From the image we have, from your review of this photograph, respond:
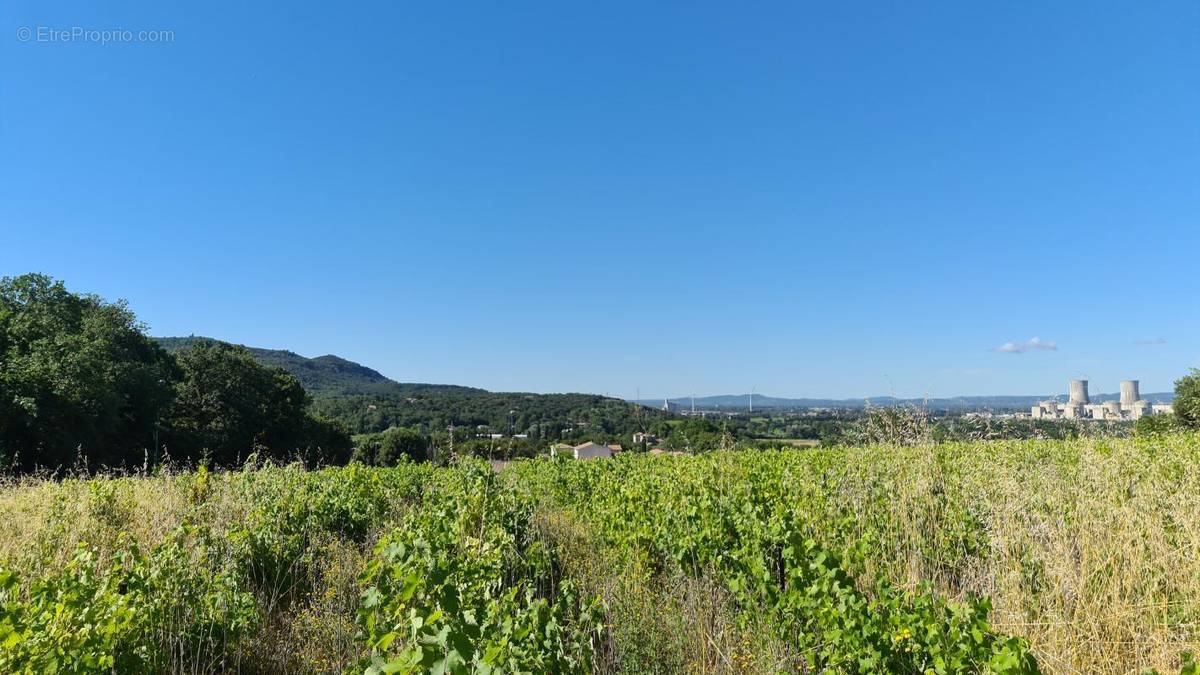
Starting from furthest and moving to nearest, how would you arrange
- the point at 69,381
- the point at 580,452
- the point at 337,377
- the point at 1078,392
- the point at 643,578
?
the point at 337,377 → the point at 69,381 → the point at 580,452 → the point at 1078,392 → the point at 643,578

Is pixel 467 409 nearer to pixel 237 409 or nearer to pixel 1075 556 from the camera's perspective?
pixel 237 409

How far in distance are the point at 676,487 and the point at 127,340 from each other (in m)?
34.0

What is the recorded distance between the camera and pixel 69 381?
21828 mm

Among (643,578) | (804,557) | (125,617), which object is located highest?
(804,557)

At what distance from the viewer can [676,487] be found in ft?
20.7

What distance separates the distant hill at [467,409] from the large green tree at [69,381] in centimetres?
1193

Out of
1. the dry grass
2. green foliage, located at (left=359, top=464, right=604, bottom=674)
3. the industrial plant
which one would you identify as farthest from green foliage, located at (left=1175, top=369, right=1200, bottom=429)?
green foliage, located at (left=359, top=464, right=604, bottom=674)

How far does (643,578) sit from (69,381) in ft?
86.6

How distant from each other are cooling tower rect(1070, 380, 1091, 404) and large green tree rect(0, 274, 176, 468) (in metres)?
24.1

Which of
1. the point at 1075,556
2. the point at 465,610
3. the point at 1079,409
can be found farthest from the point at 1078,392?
the point at 465,610

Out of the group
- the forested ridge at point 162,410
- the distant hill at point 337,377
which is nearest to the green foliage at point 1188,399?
the forested ridge at point 162,410

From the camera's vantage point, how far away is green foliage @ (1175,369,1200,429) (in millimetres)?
22188

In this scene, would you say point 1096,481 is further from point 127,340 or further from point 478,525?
point 127,340

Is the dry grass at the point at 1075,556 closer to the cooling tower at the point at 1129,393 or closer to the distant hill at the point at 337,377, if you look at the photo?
the cooling tower at the point at 1129,393
